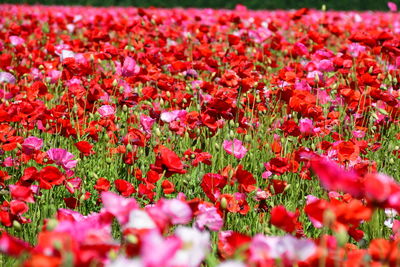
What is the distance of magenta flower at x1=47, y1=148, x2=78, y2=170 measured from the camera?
1.79 m

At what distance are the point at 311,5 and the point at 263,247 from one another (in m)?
16.3

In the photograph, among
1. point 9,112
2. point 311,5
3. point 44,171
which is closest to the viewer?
point 44,171

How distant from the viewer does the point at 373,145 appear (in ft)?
7.59

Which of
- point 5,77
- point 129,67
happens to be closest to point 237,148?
point 129,67

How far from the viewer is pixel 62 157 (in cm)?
181

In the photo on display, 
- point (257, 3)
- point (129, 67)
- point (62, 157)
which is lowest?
point (257, 3)

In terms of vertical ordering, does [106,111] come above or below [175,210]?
below

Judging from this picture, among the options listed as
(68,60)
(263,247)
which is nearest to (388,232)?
(263,247)

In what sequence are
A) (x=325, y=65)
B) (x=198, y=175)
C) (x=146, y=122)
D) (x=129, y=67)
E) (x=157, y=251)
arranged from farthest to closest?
(x=325, y=65) → (x=129, y=67) → (x=146, y=122) → (x=198, y=175) → (x=157, y=251)

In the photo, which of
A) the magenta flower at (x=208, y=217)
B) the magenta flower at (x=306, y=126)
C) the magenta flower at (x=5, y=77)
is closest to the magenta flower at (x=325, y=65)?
the magenta flower at (x=306, y=126)

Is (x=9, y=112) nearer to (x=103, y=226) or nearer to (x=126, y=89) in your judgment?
(x=126, y=89)

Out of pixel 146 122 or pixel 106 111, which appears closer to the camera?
pixel 146 122

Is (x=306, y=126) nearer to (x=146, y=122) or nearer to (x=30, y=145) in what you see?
(x=146, y=122)

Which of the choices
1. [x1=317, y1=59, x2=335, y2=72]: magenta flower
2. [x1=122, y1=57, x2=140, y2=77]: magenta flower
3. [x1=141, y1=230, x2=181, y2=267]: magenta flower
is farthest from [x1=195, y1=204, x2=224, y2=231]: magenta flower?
[x1=317, y1=59, x2=335, y2=72]: magenta flower
